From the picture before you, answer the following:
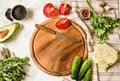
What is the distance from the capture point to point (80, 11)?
228cm

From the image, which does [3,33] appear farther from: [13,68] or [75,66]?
[75,66]

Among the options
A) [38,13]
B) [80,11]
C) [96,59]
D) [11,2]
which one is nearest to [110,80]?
[96,59]

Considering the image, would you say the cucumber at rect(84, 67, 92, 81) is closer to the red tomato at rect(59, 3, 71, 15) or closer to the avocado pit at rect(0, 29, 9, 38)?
the red tomato at rect(59, 3, 71, 15)

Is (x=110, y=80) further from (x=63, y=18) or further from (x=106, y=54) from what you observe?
(x=63, y=18)

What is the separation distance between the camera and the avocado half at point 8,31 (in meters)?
2.20

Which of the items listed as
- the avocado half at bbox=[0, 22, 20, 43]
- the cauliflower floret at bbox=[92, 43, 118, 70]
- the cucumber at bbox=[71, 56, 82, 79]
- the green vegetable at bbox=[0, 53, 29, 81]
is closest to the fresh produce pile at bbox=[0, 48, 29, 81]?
the green vegetable at bbox=[0, 53, 29, 81]

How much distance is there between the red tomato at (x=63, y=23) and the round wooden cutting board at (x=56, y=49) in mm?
26

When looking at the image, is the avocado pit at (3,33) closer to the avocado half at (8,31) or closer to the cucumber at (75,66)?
the avocado half at (8,31)

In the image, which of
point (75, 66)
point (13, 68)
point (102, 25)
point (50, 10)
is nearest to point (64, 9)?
point (50, 10)

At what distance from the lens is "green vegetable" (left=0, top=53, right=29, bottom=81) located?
2070 mm

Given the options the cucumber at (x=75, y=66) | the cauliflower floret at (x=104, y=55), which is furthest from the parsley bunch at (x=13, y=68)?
the cauliflower floret at (x=104, y=55)

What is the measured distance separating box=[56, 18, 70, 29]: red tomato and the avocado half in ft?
0.90

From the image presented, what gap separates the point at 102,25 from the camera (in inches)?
87.8

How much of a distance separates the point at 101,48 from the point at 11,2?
71 centimetres
